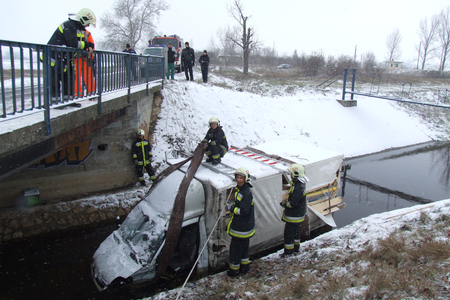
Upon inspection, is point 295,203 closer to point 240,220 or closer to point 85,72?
point 240,220

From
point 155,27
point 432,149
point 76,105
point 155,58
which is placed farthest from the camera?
point 155,27

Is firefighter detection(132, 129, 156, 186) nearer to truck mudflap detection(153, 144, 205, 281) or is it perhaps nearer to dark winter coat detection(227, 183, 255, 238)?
truck mudflap detection(153, 144, 205, 281)

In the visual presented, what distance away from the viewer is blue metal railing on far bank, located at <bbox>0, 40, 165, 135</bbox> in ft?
12.1

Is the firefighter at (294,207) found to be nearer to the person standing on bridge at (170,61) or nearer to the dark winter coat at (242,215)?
the dark winter coat at (242,215)

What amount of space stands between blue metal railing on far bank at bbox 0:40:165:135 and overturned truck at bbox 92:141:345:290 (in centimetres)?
221

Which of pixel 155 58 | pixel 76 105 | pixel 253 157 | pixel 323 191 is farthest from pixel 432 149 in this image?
pixel 76 105

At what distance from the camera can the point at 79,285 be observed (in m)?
5.66

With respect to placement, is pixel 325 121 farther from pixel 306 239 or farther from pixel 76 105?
pixel 76 105

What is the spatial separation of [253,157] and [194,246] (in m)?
2.49

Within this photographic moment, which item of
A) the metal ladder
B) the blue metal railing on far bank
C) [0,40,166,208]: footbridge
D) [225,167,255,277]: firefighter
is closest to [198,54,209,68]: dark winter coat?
[0,40,166,208]: footbridge

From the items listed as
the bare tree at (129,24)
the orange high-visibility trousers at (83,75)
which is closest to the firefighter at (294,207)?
the orange high-visibility trousers at (83,75)

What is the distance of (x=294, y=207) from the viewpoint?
5535 mm

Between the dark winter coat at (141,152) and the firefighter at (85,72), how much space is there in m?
3.18

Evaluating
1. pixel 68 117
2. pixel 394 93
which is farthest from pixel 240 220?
pixel 394 93
